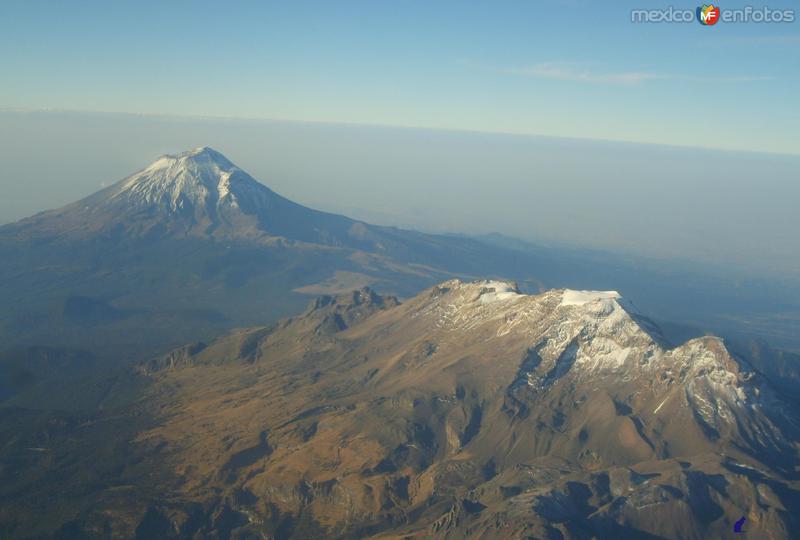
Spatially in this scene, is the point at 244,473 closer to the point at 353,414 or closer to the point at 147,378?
the point at 353,414

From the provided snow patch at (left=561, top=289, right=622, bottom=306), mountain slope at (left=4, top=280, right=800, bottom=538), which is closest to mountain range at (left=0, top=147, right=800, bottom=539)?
mountain slope at (left=4, top=280, right=800, bottom=538)

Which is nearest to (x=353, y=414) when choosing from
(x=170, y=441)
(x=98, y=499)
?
(x=170, y=441)

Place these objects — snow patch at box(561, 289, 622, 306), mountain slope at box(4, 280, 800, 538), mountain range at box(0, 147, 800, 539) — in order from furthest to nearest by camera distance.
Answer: snow patch at box(561, 289, 622, 306) < mountain range at box(0, 147, 800, 539) < mountain slope at box(4, 280, 800, 538)

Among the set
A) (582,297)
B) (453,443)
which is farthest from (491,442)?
(582,297)

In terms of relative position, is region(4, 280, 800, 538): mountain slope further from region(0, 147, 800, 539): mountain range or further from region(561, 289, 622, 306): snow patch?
region(561, 289, 622, 306): snow patch

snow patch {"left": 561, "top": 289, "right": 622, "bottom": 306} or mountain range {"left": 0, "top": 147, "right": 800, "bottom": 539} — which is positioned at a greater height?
snow patch {"left": 561, "top": 289, "right": 622, "bottom": 306}

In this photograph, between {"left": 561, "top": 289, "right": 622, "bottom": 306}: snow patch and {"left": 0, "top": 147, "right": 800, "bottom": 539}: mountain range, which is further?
{"left": 561, "top": 289, "right": 622, "bottom": 306}: snow patch

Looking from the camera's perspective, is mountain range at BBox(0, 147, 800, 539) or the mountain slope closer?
the mountain slope

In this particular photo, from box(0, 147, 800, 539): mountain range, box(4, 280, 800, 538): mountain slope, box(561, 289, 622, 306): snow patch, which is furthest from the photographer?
box(561, 289, 622, 306): snow patch
